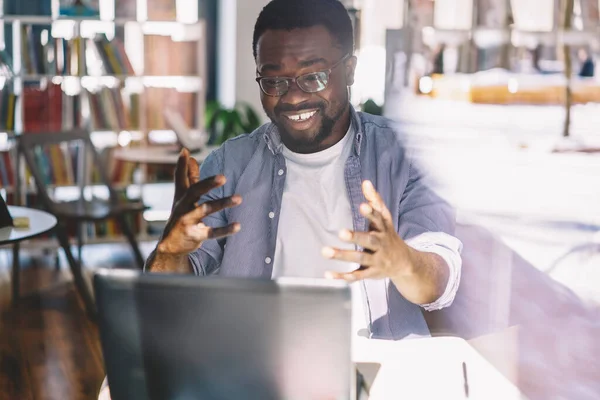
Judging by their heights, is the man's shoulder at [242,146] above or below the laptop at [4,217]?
above

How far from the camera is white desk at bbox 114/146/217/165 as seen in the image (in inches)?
169

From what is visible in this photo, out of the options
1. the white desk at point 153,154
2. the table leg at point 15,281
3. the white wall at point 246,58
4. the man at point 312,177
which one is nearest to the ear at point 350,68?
the man at point 312,177

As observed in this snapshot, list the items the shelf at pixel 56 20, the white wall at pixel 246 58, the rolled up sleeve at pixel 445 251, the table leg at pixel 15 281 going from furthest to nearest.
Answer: the white wall at pixel 246 58 → the shelf at pixel 56 20 → the table leg at pixel 15 281 → the rolled up sleeve at pixel 445 251

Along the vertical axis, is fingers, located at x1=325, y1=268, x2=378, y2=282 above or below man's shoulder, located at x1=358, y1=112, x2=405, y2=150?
below

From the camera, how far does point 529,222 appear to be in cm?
483

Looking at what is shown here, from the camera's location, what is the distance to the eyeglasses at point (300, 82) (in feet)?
5.85

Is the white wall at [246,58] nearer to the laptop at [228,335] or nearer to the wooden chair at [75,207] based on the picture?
the wooden chair at [75,207]

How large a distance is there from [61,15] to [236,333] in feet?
13.7

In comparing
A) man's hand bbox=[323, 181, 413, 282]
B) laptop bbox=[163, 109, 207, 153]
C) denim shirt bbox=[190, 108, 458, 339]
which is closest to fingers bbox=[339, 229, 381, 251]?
man's hand bbox=[323, 181, 413, 282]

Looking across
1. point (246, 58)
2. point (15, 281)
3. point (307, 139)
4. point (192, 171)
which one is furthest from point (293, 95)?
point (246, 58)

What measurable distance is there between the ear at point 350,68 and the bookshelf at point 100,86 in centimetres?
298

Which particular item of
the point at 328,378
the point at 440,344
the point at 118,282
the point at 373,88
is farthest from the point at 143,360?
the point at 373,88

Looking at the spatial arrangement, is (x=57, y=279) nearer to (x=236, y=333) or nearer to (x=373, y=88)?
(x=373, y=88)

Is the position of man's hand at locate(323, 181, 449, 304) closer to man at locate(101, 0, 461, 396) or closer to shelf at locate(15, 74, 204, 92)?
man at locate(101, 0, 461, 396)
